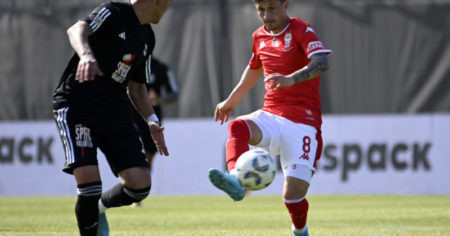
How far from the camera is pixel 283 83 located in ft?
19.3

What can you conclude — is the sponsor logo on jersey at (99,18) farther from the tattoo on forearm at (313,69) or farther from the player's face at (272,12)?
the tattoo on forearm at (313,69)

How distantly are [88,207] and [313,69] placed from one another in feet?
6.16

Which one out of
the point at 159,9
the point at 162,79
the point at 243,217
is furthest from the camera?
the point at 162,79

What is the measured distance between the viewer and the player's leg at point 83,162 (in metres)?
5.76

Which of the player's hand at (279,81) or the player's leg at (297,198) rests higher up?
the player's hand at (279,81)

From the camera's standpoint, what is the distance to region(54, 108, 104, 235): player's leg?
5.76m

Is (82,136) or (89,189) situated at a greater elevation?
(82,136)

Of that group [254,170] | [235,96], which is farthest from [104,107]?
[235,96]

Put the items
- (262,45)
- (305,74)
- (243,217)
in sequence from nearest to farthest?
(305,74), (262,45), (243,217)

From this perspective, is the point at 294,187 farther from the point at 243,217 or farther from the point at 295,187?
the point at 243,217

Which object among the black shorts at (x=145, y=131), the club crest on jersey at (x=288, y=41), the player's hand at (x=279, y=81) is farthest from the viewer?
the black shorts at (x=145, y=131)

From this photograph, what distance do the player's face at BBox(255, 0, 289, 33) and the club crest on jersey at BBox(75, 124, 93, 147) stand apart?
1.73 meters

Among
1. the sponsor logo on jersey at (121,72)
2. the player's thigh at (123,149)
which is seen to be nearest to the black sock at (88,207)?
the player's thigh at (123,149)

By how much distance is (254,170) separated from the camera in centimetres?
583
